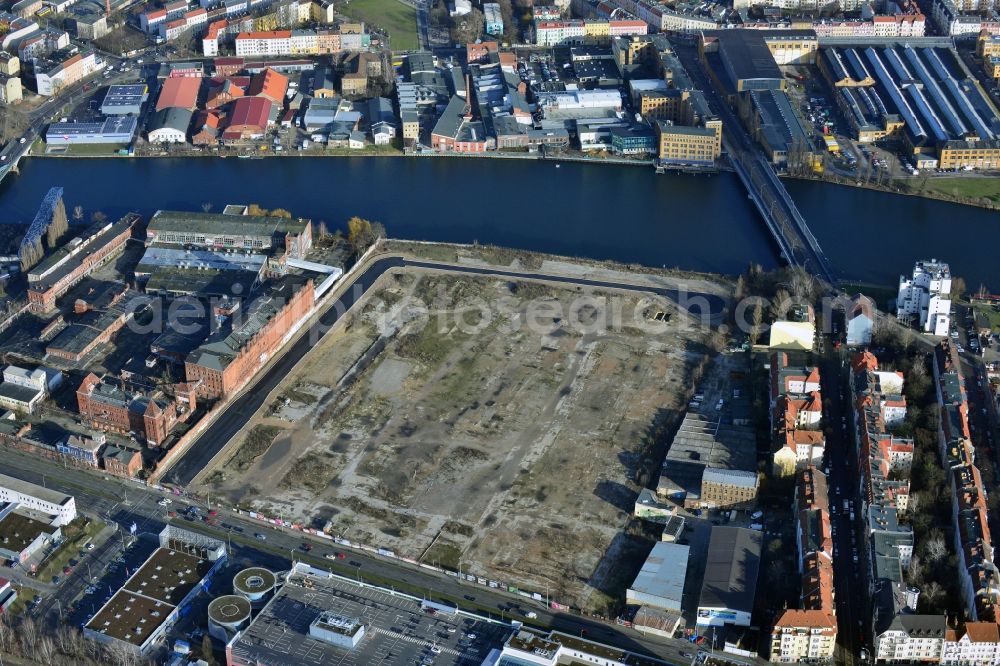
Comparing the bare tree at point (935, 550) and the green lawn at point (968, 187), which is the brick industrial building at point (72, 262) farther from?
the green lawn at point (968, 187)

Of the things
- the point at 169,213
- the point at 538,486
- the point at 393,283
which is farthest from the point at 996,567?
the point at 169,213

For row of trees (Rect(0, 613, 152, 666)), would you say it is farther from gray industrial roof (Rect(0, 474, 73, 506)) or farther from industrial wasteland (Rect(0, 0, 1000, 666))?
gray industrial roof (Rect(0, 474, 73, 506))

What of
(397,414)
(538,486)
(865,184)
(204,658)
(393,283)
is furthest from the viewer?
(865,184)

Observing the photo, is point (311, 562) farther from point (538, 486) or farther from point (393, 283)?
point (393, 283)

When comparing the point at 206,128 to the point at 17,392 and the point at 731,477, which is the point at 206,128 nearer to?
the point at 17,392

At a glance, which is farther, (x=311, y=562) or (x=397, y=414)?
(x=397, y=414)
